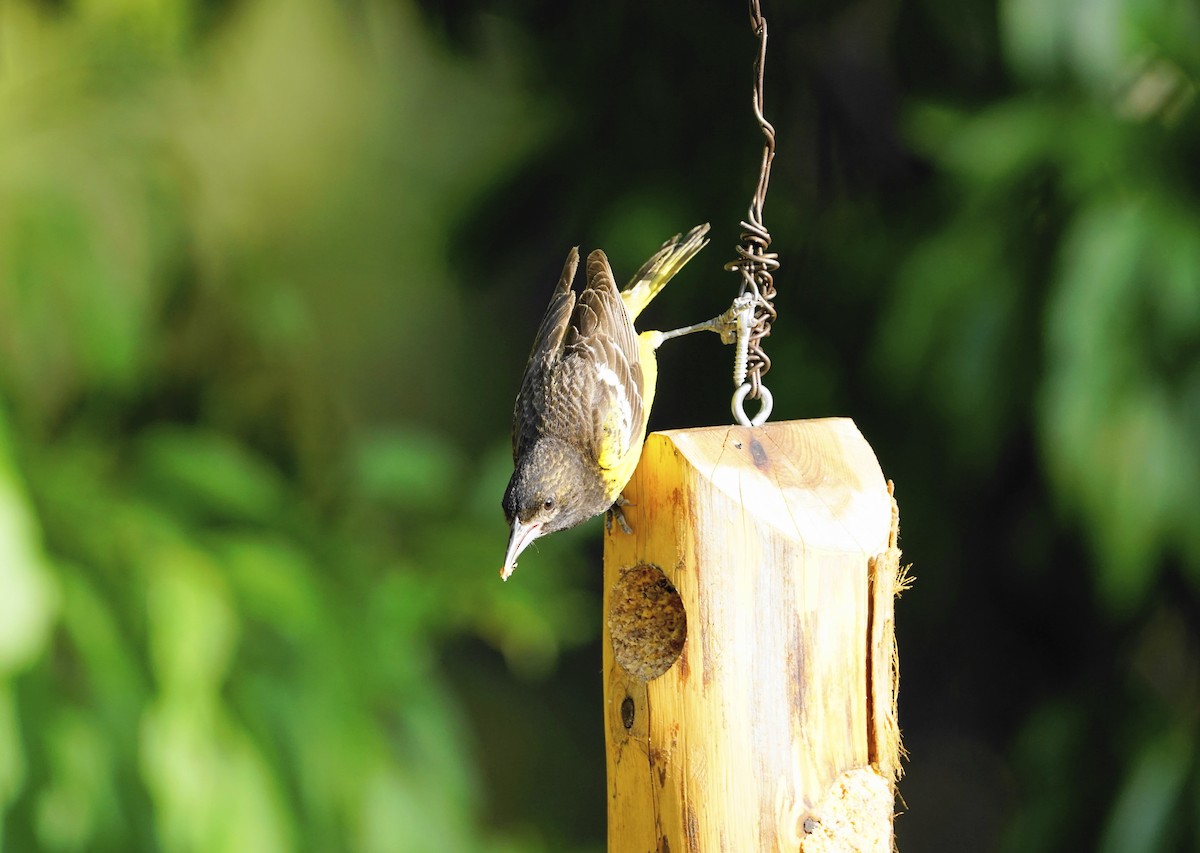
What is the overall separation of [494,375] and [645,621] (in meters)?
2.59

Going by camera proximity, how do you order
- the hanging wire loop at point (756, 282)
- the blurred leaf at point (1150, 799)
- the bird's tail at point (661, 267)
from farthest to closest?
the blurred leaf at point (1150, 799)
the bird's tail at point (661, 267)
the hanging wire loop at point (756, 282)

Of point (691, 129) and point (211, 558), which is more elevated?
point (691, 129)

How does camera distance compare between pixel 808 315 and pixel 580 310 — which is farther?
pixel 808 315

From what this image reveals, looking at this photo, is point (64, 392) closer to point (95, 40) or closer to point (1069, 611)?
point (95, 40)

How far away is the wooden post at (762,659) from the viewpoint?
1.55 meters

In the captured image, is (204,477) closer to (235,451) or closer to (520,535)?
(235,451)

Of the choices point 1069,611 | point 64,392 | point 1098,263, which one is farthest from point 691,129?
point 64,392

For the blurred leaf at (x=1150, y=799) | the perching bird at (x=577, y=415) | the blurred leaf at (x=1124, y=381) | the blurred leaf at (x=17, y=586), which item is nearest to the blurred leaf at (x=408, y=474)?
the blurred leaf at (x=17, y=586)

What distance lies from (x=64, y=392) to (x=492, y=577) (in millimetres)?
1446

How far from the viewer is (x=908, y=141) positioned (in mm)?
2953

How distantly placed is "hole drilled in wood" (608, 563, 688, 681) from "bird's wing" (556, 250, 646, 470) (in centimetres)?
18

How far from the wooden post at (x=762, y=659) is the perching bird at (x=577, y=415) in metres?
0.09

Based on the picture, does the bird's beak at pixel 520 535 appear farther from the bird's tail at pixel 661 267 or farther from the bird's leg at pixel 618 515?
the bird's tail at pixel 661 267

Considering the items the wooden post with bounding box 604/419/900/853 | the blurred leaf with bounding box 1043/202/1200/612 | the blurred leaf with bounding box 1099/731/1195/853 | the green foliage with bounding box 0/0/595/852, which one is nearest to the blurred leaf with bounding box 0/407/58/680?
the green foliage with bounding box 0/0/595/852
